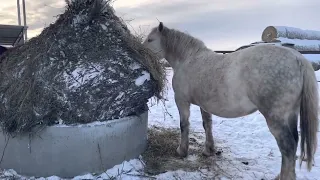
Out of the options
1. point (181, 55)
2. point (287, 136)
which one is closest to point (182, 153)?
point (181, 55)

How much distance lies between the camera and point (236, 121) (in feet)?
18.6

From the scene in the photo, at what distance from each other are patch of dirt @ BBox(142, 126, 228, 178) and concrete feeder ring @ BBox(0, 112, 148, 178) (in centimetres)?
52

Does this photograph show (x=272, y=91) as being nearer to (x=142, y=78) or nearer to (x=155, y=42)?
(x=142, y=78)

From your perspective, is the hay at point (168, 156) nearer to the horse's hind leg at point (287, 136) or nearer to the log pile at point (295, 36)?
the horse's hind leg at point (287, 136)

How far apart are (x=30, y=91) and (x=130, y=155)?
134 centimetres

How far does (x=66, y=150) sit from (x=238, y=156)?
2222 millimetres

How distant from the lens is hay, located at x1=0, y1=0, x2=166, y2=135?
323cm

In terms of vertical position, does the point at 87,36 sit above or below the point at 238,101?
above

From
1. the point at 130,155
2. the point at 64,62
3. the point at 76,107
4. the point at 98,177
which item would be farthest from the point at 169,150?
the point at 64,62

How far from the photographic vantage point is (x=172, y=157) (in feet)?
13.0

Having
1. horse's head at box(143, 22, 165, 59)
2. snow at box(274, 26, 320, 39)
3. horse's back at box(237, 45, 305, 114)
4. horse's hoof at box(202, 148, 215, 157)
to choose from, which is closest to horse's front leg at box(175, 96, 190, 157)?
horse's hoof at box(202, 148, 215, 157)

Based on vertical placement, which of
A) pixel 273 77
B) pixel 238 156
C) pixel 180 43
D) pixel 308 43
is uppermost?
pixel 308 43

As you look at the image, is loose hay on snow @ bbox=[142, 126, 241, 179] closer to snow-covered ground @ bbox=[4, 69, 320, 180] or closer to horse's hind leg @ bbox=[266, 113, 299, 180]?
snow-covered ground @ bbox=[4, 69, 320, 180]

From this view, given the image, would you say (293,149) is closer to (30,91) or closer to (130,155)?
(130,155)
